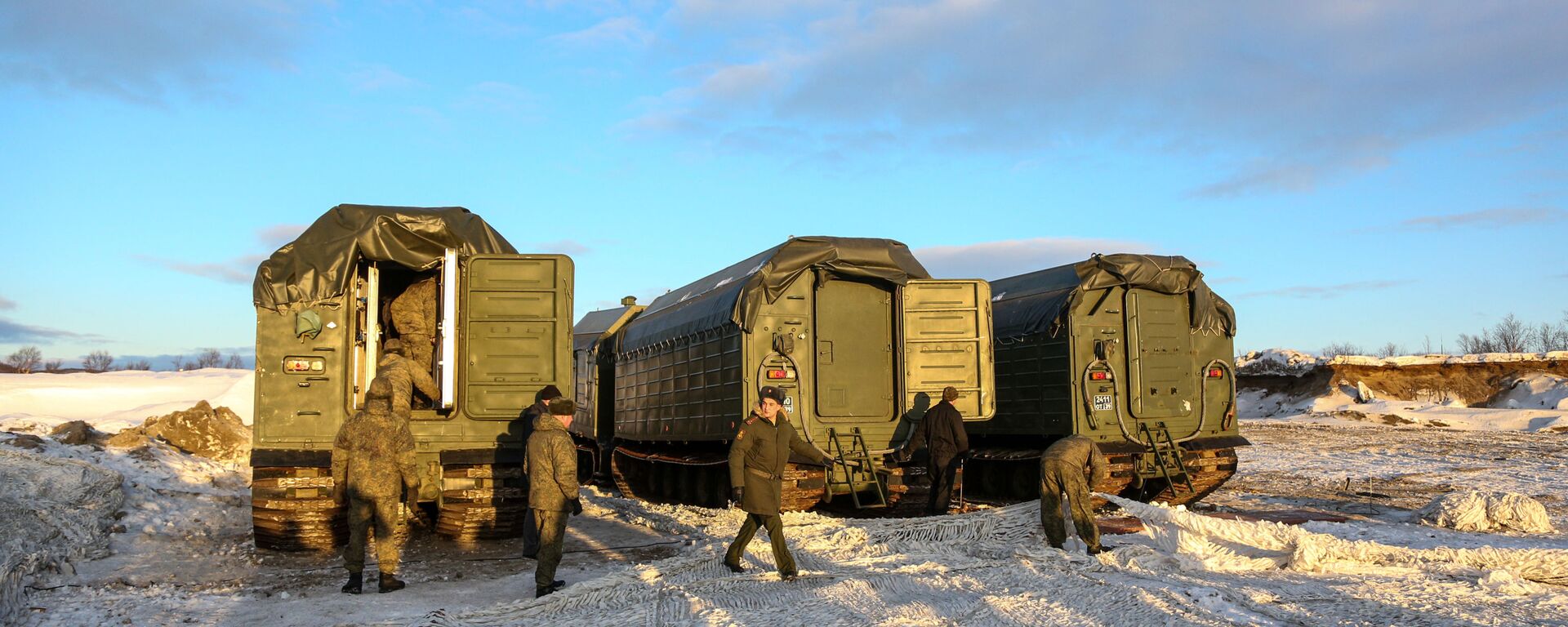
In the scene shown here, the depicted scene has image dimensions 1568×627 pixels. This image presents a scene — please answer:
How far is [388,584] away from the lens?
769cm

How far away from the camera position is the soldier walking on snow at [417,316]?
11.4m

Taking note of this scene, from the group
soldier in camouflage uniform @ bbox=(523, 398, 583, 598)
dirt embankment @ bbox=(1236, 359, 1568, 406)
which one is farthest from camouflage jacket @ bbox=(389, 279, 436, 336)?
dirt embankment @ bbox=(1236, 359, 1568, 406)

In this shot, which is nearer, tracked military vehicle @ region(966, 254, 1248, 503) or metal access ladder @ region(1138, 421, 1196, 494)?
metal access ladder @ region(1138, 421, 1196, 494)

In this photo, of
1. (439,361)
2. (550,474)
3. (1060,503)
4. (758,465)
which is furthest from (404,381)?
(1060,503)

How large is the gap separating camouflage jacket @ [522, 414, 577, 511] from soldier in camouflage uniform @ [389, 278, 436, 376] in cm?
434

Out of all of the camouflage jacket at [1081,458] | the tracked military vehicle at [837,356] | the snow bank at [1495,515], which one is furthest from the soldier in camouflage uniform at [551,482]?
the snow bank at [1495,515]

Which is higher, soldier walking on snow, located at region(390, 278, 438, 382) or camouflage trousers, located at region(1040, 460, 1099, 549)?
soldier walking on snow, located at region(390, 278, 438, 382)

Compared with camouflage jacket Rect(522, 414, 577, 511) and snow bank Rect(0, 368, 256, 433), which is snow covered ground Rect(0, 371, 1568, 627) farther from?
snow bank Rect(0, 368, 256, 433)

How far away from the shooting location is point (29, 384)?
98.1 ft

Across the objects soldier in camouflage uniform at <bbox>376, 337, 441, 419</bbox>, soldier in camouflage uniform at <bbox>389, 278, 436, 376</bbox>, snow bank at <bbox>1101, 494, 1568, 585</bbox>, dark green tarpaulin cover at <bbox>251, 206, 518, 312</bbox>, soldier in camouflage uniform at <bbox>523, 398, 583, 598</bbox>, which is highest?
dark green tarpaulin cover at <bbox>251, 206, 518, 312</bbox>

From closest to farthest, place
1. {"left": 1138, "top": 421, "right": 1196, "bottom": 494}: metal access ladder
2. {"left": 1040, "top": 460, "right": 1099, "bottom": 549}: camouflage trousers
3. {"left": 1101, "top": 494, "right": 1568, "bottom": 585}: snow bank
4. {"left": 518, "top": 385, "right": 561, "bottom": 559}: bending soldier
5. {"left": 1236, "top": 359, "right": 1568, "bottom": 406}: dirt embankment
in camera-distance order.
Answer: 1. {"left": 1101, "top": 494, "right": 1568, "bottom": 585}: snow bank
2. {"left": 518, "top": 385, "right": 561, "bottom": 559}: bending soldier
3. {"left": 1040, "top": 460, "right": 1099, "bottom": 549}: camouflage trousers
4. {"left": 1138, "top": 421, "right": 1196, "bottom": 494}: metal access ladder
5. {"left": 1236, "top": 359, "right": 1568, "bottom": 406}: dirt embankment

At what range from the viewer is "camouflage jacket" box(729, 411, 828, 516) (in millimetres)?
7730

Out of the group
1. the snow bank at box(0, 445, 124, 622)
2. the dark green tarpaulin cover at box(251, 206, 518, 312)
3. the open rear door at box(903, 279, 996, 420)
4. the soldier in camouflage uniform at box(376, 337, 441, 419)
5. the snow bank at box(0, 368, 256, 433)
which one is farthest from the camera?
the snow bank at box(0, 368, 256, 433)

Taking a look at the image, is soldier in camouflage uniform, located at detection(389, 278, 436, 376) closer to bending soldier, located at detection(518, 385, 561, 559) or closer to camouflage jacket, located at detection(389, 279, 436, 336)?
camouflage jacket, located at detection(389, 279, 436, 336)
